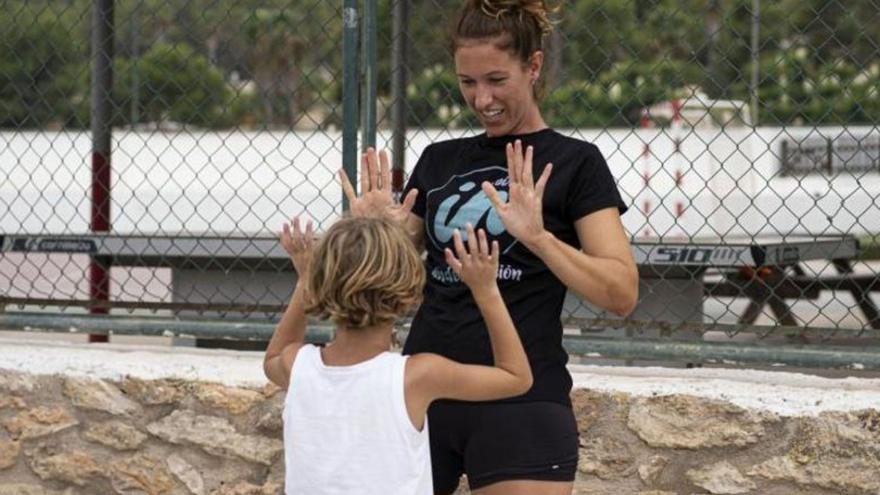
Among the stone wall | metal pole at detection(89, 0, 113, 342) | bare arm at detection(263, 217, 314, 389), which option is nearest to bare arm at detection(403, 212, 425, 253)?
bare arm at detection(263, 217, 314, 389)

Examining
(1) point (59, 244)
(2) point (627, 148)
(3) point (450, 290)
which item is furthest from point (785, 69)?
(3) point (450, 290)

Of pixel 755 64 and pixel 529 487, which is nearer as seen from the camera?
pixel 529 487

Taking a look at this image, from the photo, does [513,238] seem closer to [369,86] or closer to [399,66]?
[369,86]

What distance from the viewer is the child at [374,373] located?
109 inches

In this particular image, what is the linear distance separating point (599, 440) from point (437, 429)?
1370mm

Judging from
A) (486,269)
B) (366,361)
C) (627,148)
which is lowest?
(366,361)

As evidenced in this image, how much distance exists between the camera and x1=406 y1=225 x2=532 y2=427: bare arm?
283cm

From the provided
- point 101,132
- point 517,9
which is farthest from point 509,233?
point 101,132

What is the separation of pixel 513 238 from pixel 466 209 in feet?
0.40

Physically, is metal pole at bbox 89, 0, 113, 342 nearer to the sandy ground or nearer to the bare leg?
the sandy ground

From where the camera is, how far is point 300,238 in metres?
3.10

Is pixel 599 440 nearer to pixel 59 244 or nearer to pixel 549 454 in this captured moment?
pixel 549 454

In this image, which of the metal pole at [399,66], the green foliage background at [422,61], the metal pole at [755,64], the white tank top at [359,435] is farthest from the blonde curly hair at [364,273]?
the metal pole at [399,66]

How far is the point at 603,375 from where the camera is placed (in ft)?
15.2
